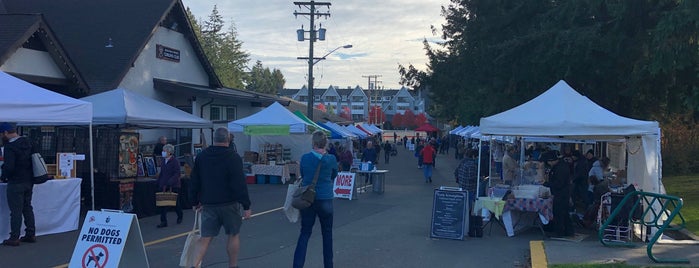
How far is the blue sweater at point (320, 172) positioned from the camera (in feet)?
23.9

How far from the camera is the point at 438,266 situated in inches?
338

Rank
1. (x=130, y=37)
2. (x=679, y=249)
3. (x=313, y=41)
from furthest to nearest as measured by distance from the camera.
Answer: (x=313, y=41) → (x=130, y=37) → (x=679, y=249)

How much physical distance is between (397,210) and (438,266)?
625 cm

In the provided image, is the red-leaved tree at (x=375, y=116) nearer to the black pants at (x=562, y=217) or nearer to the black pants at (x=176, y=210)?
the black pants at (x=176, y=210)

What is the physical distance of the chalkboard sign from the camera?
1077 cm

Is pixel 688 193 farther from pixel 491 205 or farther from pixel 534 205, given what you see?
pixel 491 205

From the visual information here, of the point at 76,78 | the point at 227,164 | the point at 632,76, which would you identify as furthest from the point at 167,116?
the point at 632,76

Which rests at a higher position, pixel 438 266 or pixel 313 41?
pixel 313 41

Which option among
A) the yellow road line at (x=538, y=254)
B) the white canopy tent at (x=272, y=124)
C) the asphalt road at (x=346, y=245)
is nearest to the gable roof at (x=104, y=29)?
the white canopy tent at (x=272, y=124)

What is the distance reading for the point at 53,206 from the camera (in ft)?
34.9

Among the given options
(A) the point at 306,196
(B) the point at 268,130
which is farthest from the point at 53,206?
(B) the point at 268,130

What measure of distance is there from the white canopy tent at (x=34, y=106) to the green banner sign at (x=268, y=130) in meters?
10.9

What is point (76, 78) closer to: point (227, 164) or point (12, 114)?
point (12, 114)

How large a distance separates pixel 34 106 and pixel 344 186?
9224mm
